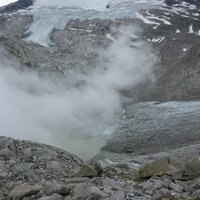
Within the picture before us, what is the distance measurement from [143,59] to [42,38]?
2170 inches

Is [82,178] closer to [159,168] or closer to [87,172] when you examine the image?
[87,172]

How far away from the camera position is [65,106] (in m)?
138

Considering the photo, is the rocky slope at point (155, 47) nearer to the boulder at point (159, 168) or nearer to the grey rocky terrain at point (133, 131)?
the grey rocky terrain at point (133, 131)

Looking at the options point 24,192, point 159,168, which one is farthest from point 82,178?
point 159,168

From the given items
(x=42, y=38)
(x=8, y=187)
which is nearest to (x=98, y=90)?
(x=42, y=38)

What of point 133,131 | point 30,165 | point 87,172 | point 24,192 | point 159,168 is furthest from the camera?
point 133,131

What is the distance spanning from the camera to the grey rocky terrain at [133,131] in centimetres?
1908

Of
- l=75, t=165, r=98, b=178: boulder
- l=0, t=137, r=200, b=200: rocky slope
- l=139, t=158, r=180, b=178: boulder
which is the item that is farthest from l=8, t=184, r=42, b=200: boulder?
l=139, t=158, r=180, b=178: boulder

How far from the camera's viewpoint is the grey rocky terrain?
62.6 ft

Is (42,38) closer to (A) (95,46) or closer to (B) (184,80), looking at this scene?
(A) (95,46)

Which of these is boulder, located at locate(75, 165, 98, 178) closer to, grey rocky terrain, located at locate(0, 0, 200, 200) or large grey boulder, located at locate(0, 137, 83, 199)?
grey rocky terrain, located at locate(0, 0, 200, 200)

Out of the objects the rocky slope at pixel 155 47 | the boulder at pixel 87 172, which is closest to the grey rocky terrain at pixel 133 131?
the boulder at pixel 87 172

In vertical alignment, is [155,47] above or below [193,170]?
below

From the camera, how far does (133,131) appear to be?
101688 mm
